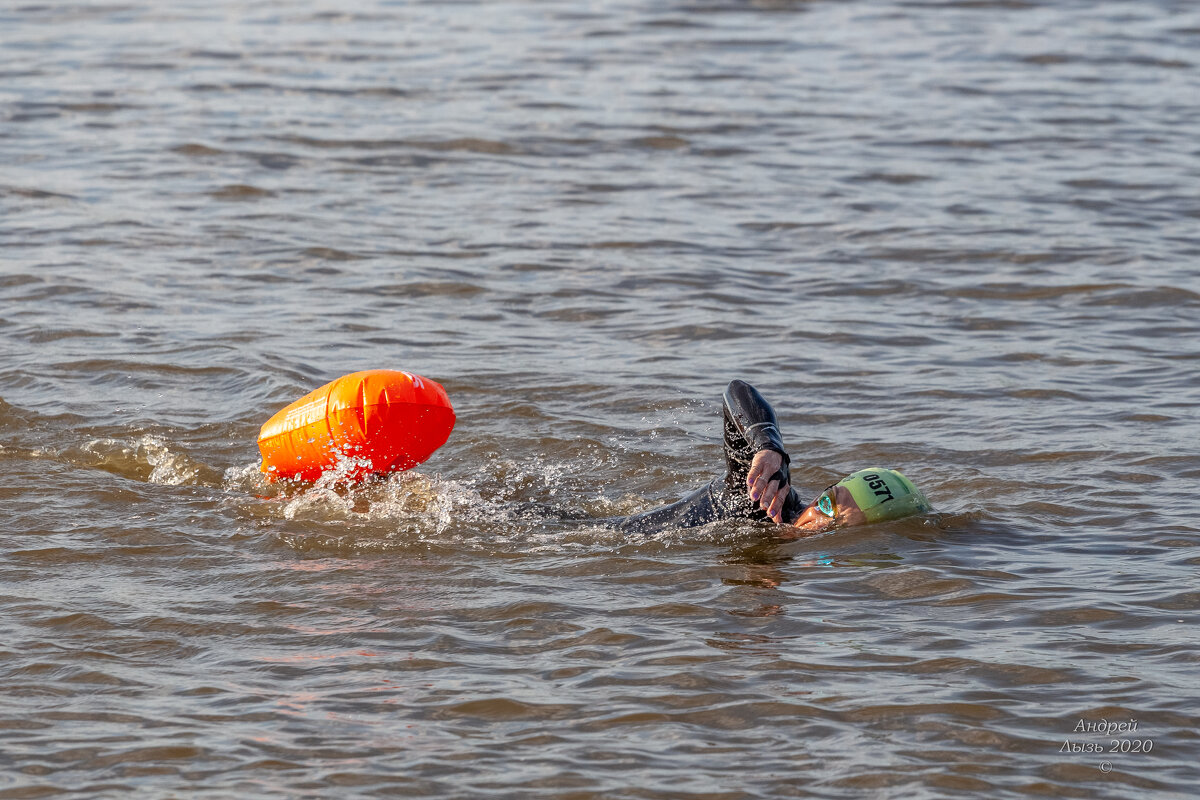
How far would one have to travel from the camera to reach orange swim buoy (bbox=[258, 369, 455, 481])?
741 cm

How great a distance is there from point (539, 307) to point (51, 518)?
4792 millimetres

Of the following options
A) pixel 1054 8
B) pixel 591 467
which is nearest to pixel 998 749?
pixel 591 467

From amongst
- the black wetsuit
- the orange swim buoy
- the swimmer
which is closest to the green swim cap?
the swimmer

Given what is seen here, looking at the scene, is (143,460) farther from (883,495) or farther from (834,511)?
(883,495)

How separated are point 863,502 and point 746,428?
70 cm

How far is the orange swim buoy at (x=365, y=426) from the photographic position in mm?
7406

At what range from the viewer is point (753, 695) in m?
5.66

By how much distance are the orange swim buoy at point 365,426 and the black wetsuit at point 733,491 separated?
116cm

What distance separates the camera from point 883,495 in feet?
24.4

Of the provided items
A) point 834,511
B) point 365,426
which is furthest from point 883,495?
point 365,426

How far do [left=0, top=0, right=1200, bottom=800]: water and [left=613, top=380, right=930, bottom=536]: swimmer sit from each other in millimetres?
127

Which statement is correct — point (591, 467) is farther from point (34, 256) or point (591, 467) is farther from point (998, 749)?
point (34, 256)

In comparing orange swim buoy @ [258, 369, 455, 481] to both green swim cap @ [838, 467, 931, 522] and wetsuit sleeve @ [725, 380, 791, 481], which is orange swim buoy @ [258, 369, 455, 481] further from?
green swim cap @ [838, 467, 931, 522]

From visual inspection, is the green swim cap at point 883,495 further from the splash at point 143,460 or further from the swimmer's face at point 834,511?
the splash at point 143,460
